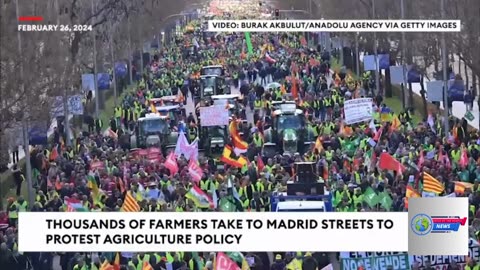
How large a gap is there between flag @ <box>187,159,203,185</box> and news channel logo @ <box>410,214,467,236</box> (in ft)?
18.8

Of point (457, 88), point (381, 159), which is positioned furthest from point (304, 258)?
point (457, 88)

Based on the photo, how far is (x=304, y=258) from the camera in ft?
40.6

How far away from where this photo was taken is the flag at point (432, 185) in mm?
14902

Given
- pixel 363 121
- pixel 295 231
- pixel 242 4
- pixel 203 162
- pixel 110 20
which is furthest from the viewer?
pixel 110 20

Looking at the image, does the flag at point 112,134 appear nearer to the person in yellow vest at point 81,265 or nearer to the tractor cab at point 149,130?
the tractor cab at point 149,130

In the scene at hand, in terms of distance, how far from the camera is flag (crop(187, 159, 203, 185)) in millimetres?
17203

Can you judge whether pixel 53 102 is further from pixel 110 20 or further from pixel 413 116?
pixel 110 20

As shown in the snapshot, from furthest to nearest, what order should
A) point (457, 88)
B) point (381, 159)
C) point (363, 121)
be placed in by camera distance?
point (457, 88)
point (363, 121)
point (381, 159)

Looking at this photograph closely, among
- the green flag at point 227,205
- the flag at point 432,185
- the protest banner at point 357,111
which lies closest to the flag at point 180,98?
the protest banner at point 357,111

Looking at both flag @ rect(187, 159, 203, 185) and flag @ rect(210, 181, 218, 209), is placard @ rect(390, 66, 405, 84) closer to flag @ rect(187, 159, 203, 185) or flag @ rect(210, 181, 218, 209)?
flag @ rect(187, 159, 203, 185)

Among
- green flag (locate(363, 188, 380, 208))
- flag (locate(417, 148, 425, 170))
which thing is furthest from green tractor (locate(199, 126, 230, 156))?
green flag (locate(363, 188, 380, 208))

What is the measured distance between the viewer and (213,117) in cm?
2364

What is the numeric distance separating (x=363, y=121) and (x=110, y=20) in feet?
32.9

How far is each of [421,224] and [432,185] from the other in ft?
12.1
